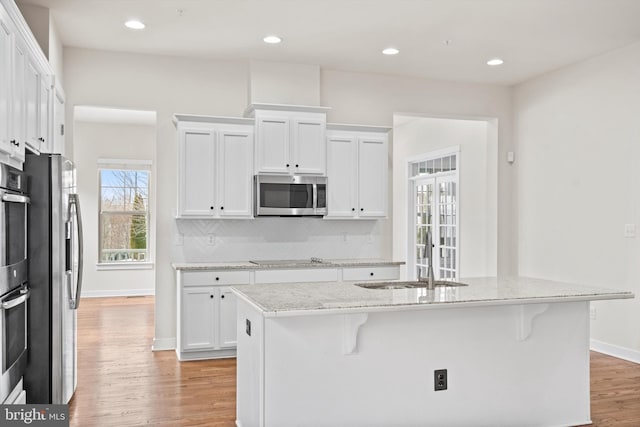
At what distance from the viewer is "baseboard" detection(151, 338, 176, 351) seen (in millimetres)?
5270

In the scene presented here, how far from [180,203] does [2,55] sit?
8.45ft

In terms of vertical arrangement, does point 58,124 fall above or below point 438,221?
above

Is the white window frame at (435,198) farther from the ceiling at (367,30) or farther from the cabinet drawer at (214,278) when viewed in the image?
the cabinet drawer at (214,278)

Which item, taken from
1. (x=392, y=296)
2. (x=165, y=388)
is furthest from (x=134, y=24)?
(x=392, y=296)

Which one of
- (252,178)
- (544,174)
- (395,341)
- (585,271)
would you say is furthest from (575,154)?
(395,341)

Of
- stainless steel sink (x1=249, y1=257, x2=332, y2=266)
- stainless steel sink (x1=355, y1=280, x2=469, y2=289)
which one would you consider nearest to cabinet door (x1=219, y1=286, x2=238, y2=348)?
stainless steel sink (x1=249, y1=257, x2=332, y2=266)

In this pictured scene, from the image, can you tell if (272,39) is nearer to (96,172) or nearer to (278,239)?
(278,239)

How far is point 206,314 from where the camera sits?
4879 millimetres

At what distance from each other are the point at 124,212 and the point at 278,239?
4.60 meters

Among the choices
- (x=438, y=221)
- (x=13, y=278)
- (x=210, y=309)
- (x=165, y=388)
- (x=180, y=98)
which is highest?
(x=180, y=98)

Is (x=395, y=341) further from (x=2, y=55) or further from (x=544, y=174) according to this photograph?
(x=544, y=174)

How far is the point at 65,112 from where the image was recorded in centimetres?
510

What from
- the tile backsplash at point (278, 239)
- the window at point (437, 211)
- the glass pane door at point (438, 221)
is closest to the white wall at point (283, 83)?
the tile backsplash at point (278, 239)

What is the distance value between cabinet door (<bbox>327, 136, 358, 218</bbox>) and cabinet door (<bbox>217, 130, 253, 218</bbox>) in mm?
791
